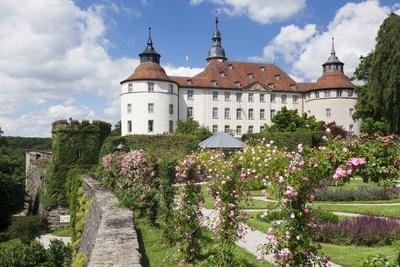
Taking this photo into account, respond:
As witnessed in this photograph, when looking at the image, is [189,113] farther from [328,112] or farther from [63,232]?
[63,232]

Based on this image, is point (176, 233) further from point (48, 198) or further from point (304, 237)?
point (48, 198)

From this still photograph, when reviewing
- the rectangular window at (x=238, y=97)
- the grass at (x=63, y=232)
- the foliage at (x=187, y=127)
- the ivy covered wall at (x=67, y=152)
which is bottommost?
the grass at (x=63, y=232)

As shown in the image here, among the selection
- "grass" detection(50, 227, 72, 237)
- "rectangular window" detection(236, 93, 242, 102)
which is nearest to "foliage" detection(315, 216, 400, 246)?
"grass" detection(50, 227, 72, 237)

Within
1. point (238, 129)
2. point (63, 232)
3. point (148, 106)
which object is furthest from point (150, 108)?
point (63, 232)

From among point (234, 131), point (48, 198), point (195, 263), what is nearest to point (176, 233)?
point (195, 263)

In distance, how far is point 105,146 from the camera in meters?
25.9

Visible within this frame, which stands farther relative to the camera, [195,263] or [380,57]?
[380,57]

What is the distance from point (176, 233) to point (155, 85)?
39.8m

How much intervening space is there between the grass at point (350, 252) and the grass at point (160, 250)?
1.47 m

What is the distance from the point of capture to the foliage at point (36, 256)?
14.8 meters

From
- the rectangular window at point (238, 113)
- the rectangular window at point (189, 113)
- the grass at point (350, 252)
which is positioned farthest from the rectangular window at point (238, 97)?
the grass at point (350, 252)

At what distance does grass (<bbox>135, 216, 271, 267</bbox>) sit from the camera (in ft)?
26.0

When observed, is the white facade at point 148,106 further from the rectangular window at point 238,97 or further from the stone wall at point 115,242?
the stone wall at point 115,242

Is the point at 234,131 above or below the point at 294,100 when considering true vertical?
below
